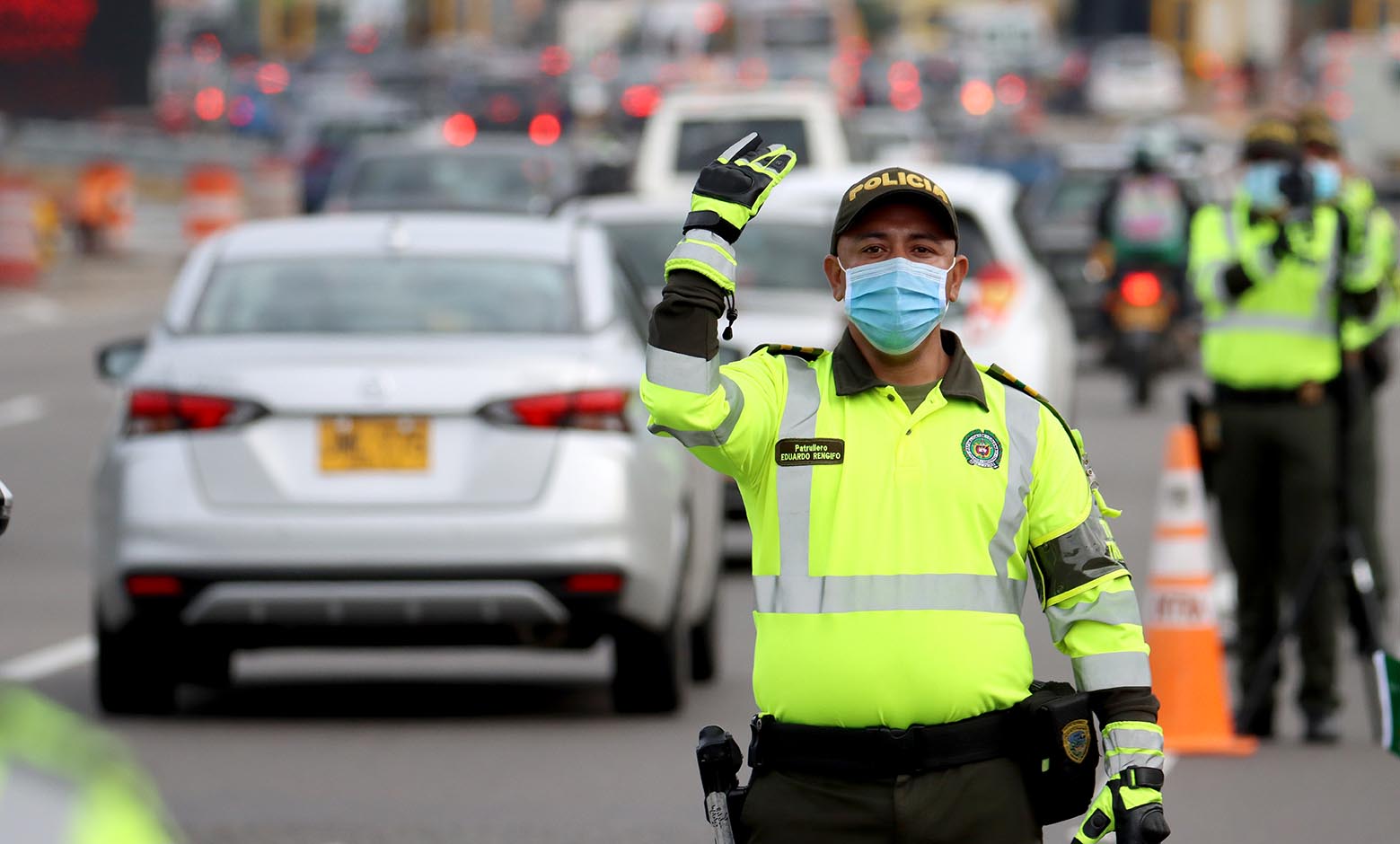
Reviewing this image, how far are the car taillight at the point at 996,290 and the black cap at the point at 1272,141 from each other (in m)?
5.17

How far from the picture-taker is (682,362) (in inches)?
192

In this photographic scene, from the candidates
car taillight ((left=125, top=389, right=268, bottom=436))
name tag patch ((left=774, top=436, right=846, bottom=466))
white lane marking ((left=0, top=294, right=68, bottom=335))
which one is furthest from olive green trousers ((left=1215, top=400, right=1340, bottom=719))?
white lane marking ((left=0, top=294, right=68, bottom=335))

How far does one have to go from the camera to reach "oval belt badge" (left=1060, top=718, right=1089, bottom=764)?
4.96 metres

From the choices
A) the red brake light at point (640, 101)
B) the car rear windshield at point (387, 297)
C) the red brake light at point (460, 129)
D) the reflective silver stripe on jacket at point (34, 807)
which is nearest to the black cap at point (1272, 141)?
the car rear windshield at point (387, 297)

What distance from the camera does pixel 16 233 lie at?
1409 inches

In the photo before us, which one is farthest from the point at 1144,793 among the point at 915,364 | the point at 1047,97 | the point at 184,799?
the point at 1047,97

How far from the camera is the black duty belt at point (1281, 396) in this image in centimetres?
1027

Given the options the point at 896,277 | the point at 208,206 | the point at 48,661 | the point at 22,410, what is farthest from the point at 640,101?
the point at 896,277

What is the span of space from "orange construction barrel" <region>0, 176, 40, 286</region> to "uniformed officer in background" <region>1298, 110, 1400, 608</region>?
2570 centimetres

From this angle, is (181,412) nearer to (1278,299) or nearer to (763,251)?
(1278,299)

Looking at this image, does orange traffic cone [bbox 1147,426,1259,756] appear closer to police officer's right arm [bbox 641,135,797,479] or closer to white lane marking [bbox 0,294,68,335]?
police officer's right arm [bbox 641,135,797,479]

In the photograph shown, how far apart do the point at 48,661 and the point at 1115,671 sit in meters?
7.38

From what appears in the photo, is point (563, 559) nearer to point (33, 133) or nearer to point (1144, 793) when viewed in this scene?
point (1144, 793)

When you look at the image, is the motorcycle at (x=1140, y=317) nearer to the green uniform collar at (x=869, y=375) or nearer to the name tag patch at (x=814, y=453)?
the green uniform collar at (x=869, y=375)
